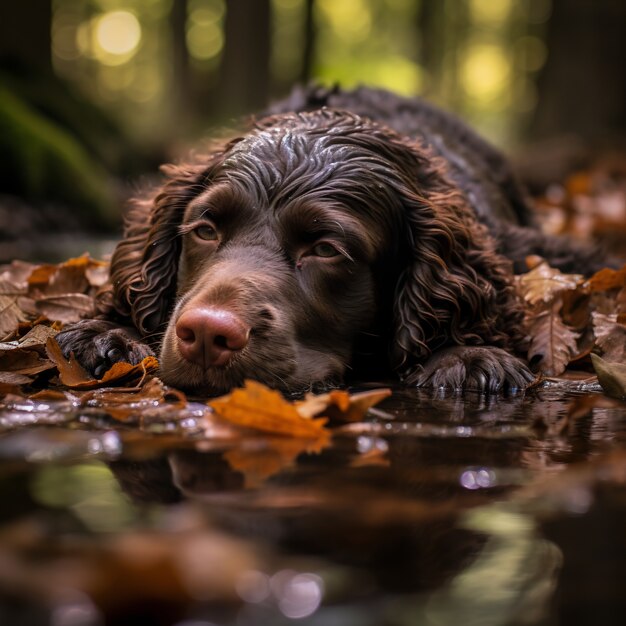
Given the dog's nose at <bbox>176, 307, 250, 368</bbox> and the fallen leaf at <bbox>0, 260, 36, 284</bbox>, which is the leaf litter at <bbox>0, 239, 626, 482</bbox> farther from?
the dog's nose at <bbox>176, 307, 250, 368</bbox>

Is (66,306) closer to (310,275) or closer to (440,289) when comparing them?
(310,275)

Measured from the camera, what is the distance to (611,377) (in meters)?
3.70

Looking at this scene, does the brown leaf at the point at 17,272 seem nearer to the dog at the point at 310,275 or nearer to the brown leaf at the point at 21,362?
the dog at the point at 310,275

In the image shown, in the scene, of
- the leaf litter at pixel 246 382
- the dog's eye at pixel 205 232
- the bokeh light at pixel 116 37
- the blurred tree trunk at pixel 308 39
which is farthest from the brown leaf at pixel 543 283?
the bokeh light at pixel 116 37

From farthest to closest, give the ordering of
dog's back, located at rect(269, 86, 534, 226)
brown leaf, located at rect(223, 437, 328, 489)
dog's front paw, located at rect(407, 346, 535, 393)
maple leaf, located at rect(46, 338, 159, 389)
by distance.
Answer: dog's back, located at rect(269, 86, 534, 226) → dog's front paw, located at rect(407, 346, 535, 393) → maple leaf, located at rect(46, 338, 159, 389) → brown leaf, located at rect(223, 437, 328, 489)

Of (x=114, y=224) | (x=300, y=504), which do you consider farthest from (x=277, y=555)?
(x=114, y=224)

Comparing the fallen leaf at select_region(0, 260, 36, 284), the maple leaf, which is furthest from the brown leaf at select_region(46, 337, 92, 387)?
the fallen leaf at select_region(0, 260, 36, 284)

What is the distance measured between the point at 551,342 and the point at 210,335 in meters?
1.79

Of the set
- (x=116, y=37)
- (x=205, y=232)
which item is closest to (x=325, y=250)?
(x=205, y=232)

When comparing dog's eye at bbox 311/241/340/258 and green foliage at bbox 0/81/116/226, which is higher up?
dog's eye at bbox 311/241/340/258

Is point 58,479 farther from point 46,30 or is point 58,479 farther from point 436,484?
point 46,30

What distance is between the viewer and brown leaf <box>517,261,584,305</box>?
196 inches

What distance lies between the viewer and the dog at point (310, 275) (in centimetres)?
372

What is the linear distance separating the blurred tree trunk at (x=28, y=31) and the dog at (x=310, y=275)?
1230 cm
